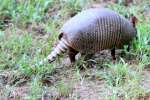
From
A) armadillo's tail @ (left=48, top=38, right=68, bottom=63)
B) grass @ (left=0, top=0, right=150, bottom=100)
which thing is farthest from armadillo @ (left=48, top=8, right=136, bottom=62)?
grass @ (left=0, top=0, right=150, bottom=100)

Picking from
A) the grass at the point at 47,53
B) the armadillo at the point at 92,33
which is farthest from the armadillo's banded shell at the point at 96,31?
the grass at the point at 47,53

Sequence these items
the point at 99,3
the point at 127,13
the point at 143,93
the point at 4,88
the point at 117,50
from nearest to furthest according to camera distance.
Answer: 1. the point at 143,93
2. the point at 4,88
3. the point at 117,50
4. the point at 127,13
5. the point at 99,3

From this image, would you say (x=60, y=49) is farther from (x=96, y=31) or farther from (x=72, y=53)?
(x=96, y=31)

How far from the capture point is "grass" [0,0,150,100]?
4715 millimetres

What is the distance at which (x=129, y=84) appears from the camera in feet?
15.2

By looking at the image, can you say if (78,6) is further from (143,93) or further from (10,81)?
(143,93)

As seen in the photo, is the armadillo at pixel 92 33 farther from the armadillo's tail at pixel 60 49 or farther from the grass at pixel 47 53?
the grass at pixel 47 53

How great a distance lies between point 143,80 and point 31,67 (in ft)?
4.16

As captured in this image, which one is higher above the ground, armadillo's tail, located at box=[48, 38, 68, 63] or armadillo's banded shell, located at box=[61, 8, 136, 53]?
armadillo's banded shell, located at box=[61, 8, 136, 53]

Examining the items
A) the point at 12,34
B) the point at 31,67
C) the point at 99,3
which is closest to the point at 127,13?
the point at 99,3

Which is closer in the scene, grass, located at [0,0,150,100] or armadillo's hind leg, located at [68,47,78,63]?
grass, located at [0,0,150,100]

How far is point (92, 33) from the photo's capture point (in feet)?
17.2

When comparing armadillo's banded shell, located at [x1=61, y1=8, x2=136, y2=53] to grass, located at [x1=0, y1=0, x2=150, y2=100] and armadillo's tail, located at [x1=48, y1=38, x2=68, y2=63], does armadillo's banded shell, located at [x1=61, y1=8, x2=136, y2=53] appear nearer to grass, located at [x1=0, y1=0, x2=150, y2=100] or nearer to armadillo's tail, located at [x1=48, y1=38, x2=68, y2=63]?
armadillo's tail, located at [x1=48, y1=38, x2=68, y2=63]

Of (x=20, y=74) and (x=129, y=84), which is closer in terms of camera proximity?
(x=129, y=84)
